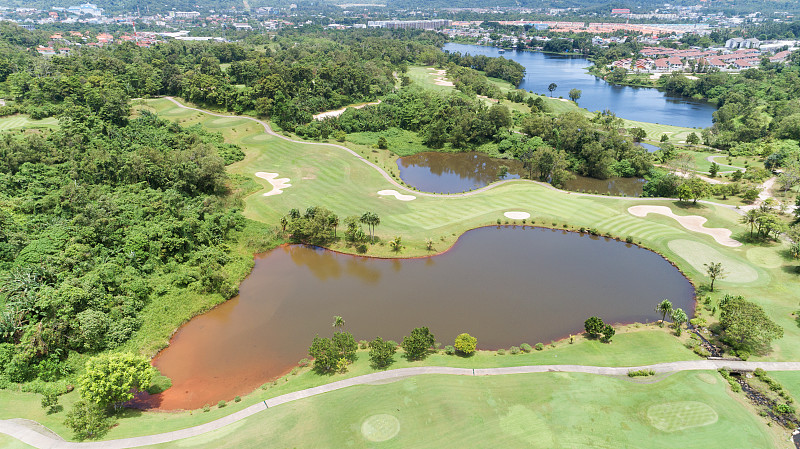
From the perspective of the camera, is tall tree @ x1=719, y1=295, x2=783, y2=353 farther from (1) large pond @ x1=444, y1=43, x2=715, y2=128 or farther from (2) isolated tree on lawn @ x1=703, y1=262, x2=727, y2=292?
(1) large pond @ x1=444, y1=43, x2=715, y2=128

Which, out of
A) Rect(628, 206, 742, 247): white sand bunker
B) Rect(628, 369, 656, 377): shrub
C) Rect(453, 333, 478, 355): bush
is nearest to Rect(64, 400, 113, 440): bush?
Rect(453, 333, 478, 355): bush

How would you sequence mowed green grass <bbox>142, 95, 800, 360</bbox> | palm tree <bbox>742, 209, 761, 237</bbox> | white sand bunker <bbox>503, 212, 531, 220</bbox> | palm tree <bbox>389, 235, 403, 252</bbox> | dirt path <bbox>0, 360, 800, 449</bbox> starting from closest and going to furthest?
dirt path <bbox>0, 360, 800, 449</bbox>, mowed green grass <bbox>142, 95, 800, 360</bbox>, palm tree <bbox>742, 209, 761, 237</bbox>, palm tree <bbox>389, 235, 403, 252</bbox>, white sand bunker <bbox>503, 212, 531, 220</bbox>

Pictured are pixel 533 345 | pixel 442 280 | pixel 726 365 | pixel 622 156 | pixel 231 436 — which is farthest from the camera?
pixel 622 156

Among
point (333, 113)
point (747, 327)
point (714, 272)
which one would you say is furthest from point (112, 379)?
point (333, 113)

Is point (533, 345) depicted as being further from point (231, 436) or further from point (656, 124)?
point (656, 124)

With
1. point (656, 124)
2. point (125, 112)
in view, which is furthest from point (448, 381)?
point (656, 124)

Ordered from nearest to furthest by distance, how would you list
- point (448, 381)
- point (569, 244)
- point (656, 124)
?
point (448, 381)
point (569, 244)
point (656, 124)
